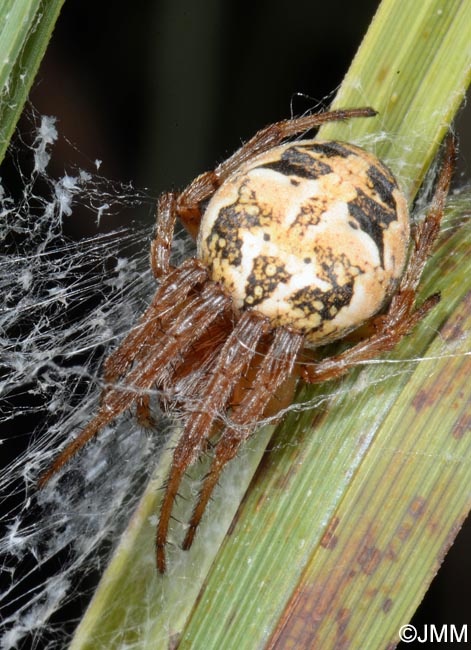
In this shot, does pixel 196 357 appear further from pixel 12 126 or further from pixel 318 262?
pixel 12 126

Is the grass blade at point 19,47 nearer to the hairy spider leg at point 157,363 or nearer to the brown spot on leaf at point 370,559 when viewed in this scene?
the hairy spider leg at point 157,363

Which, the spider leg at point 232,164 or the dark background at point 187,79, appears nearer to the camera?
the spider leg at point 232,164

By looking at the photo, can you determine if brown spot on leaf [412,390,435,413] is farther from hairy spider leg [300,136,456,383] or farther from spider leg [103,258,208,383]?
spider leg [103,258,208,383]

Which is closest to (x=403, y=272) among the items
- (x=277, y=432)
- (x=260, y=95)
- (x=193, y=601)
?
(x=277, y=432)

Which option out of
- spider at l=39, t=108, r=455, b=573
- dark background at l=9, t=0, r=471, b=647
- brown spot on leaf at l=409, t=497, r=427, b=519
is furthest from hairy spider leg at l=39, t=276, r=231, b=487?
dark background at l=9, t=0, r=471, b=647

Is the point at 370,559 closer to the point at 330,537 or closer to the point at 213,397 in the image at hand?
the point at 330,537

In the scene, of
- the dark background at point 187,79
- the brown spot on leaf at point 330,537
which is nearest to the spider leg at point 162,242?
the dark background at point 187,79

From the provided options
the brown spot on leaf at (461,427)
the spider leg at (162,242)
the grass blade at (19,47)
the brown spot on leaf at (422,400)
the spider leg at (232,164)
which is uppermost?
the grass blade at (19,47)

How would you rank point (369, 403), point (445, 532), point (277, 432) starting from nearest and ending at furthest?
1. point (445, 532)
2. point (369, 403)
3. point (277, 432)
